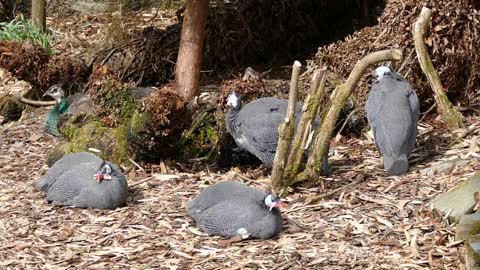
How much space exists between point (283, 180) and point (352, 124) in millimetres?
1425

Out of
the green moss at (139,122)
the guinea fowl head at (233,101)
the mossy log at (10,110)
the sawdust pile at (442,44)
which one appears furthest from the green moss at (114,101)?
the mossy log at (10,110)

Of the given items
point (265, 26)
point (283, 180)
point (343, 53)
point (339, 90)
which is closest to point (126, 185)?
point (283, 180)

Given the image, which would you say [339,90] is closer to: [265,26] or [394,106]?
[394,106]

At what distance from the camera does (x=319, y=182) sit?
5.63m

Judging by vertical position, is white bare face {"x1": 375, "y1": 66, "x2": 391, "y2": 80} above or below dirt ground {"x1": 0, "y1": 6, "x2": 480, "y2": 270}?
above

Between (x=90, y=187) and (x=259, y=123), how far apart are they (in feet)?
4.06

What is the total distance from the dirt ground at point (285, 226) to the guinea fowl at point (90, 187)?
0.07m

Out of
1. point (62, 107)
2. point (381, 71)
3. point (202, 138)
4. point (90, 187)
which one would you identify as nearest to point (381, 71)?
point (381, 71)

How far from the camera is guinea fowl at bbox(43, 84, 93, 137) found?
7.35 meters

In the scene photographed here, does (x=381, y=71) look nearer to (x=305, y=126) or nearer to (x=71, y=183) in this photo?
(x=305, y=126)

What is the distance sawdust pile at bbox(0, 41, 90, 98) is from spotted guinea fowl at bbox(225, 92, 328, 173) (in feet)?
9.64

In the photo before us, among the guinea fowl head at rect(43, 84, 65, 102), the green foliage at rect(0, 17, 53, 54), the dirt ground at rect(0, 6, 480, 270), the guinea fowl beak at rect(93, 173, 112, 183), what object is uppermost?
the green foliage at rect(0, 17, 53, 54)

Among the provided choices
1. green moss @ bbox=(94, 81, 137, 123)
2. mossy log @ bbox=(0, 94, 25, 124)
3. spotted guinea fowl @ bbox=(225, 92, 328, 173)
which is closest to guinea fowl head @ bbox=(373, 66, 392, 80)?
spotted guinea fowl @ bbox=(225, 92, 328, 173)

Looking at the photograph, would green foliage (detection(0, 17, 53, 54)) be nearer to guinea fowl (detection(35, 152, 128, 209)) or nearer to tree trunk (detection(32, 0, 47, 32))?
tree trunk (detection(32, 0, 47, 32))
